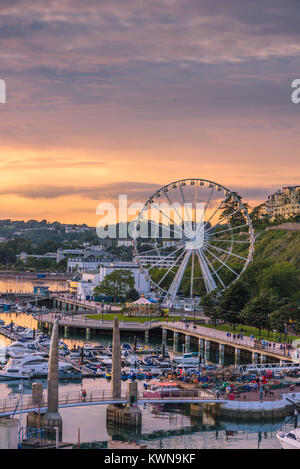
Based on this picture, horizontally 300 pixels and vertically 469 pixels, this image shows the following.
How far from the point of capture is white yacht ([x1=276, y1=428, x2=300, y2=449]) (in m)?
43.7

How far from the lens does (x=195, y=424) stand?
1997 inches

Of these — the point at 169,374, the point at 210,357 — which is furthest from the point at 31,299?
the point at 169,374

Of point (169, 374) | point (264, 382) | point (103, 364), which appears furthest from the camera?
point (103, 364)

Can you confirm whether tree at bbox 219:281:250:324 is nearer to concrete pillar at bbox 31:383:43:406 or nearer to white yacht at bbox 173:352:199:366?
white yacht at bbox 173:352:199:366

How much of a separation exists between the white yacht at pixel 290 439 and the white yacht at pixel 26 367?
26455 mm

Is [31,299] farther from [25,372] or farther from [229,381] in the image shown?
[229,381]

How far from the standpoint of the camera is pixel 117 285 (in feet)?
414

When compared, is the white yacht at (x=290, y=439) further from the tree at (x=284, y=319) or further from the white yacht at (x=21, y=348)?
the white yacht at (x=21, y=348)

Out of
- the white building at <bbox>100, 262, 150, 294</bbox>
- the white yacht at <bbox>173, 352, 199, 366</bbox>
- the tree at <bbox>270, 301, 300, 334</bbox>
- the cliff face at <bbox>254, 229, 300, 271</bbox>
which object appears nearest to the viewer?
the white yacht at <bbox>173, 352, 199, 366</bbox>

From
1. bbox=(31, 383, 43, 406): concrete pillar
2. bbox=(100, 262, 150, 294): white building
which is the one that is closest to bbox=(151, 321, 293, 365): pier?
bbox=(31, 383, 43, 406): concrete pillar

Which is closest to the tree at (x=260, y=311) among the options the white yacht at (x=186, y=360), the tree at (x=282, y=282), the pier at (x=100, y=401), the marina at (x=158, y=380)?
the marina at (x=158, y=380)

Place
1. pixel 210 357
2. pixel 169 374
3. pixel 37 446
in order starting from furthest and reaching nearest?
pixel 210 357, pixel 169 374, pixel 37 446

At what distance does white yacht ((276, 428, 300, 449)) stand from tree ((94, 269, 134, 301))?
262ft
